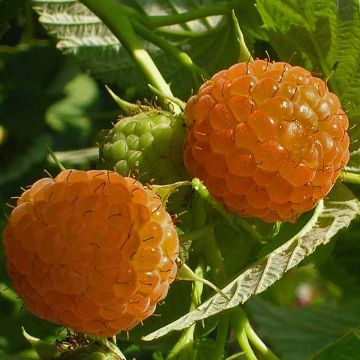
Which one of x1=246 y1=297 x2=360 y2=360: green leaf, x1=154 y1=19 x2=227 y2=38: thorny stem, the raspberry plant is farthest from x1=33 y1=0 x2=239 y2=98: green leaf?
x1=246 y1=297 x2=360 y2=360: green leaf

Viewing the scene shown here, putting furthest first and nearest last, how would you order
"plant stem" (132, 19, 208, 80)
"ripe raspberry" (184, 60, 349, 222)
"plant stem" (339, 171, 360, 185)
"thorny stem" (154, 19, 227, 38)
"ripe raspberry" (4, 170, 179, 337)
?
"thorny stem" (154, 19, 227, 38)
"plant stem" (132, 19, 208, 80)
"plant stem" (339, 171, 360, 185)
"ripe raspberry" (184, 60, 349, 222)
"ripe raspberry" (4, 170, 179, 337)

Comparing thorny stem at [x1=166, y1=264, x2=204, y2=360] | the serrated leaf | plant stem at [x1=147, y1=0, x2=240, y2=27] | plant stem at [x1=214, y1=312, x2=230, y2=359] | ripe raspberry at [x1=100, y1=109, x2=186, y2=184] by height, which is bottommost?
plant stem at [x1=214, y1=312, x2=230, y2=359]

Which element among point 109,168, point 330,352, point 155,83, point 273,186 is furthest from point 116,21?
point 330,352

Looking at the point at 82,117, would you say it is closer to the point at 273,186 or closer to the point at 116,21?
the point at 116,21

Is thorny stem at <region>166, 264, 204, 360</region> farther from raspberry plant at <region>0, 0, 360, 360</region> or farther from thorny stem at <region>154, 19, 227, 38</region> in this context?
thorny stem at <region>154, 19, 227, 38</region>

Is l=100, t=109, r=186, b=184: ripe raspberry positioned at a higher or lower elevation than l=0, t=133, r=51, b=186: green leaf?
higher

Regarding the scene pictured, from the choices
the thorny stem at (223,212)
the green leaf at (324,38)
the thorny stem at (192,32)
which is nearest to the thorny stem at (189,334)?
the thorny stem at (223,212)

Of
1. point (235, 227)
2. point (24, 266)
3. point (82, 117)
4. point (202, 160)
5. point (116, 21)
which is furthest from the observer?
point (82, 117)

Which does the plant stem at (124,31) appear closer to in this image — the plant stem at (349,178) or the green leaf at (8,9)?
the green leaf at (8,9)
